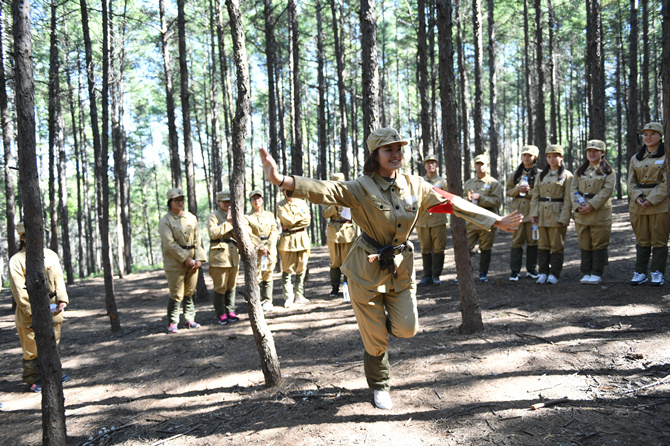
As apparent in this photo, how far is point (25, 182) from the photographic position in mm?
3699

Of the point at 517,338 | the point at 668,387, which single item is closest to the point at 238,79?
the point at 517,338

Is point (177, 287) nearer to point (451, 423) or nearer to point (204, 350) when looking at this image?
point (204, 350)

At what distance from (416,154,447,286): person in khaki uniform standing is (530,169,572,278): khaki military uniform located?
1.66m

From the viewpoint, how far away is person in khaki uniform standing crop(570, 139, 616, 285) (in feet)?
22.3

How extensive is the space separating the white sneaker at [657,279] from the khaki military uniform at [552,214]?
1.30 m

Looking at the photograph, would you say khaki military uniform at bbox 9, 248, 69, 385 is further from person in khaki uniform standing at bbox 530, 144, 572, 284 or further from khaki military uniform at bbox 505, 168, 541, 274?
person in khaki uniform standing at bbox 530, 144, 572, 284

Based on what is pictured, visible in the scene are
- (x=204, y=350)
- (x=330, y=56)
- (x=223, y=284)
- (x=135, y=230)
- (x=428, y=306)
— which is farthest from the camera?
(x=135, y=230)

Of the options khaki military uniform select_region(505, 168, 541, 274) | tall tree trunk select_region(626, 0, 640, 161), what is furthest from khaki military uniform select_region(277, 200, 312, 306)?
tall tree trunk select_region(626, 0, 640, 161)

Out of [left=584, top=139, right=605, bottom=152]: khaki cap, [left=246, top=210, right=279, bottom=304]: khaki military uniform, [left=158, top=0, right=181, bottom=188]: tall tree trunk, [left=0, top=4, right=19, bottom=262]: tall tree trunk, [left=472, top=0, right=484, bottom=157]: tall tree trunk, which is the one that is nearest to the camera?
[left=584, top=139, right=605, bottom=152]: khaki cap

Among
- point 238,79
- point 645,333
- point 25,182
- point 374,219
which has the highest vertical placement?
point 238,79

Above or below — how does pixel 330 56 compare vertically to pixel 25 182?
above

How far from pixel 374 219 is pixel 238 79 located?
224 centimetres

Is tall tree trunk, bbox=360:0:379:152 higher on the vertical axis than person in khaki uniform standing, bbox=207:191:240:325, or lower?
higher

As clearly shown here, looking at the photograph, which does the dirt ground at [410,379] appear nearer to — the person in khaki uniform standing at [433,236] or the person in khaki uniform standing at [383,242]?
the person in khaki uniform standing at [383,242]
